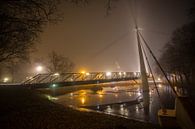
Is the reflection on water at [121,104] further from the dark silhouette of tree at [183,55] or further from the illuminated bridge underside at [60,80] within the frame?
the dark silhouette of tree at [183,55]

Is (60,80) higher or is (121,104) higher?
(60,80)

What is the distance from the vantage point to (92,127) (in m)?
8.14

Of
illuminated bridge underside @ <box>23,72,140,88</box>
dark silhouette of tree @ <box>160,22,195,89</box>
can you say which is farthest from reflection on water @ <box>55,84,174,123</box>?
dark silhouette of tree @ <box>160,22,195,89</box>

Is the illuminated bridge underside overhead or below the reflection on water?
overhead

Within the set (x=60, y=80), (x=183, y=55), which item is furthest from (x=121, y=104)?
(x=183, y=55)

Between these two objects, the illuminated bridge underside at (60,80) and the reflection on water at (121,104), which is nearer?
the reflection on water at (121,104)

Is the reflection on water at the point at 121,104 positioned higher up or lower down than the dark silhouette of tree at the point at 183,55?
lower down

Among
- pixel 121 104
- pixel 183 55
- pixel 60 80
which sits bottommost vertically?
pixel 121 104

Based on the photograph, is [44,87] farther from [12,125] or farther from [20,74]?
[20,74]

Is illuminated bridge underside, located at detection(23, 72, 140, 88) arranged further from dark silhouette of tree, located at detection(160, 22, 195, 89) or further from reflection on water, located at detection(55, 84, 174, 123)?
dark silhouette of tree, located at detection(160, 22, 195, 89)

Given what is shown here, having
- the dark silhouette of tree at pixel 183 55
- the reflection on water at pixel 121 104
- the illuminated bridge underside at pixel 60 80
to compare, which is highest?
the dark silhouette of tree at pixel 183 55

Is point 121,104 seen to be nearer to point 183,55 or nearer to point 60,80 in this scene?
point 60,80

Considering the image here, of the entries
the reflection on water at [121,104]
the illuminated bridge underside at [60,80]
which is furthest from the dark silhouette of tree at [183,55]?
the illuminated bridge underside at [60,80]

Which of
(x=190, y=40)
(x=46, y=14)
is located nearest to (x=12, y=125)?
(x=46, y=14)
